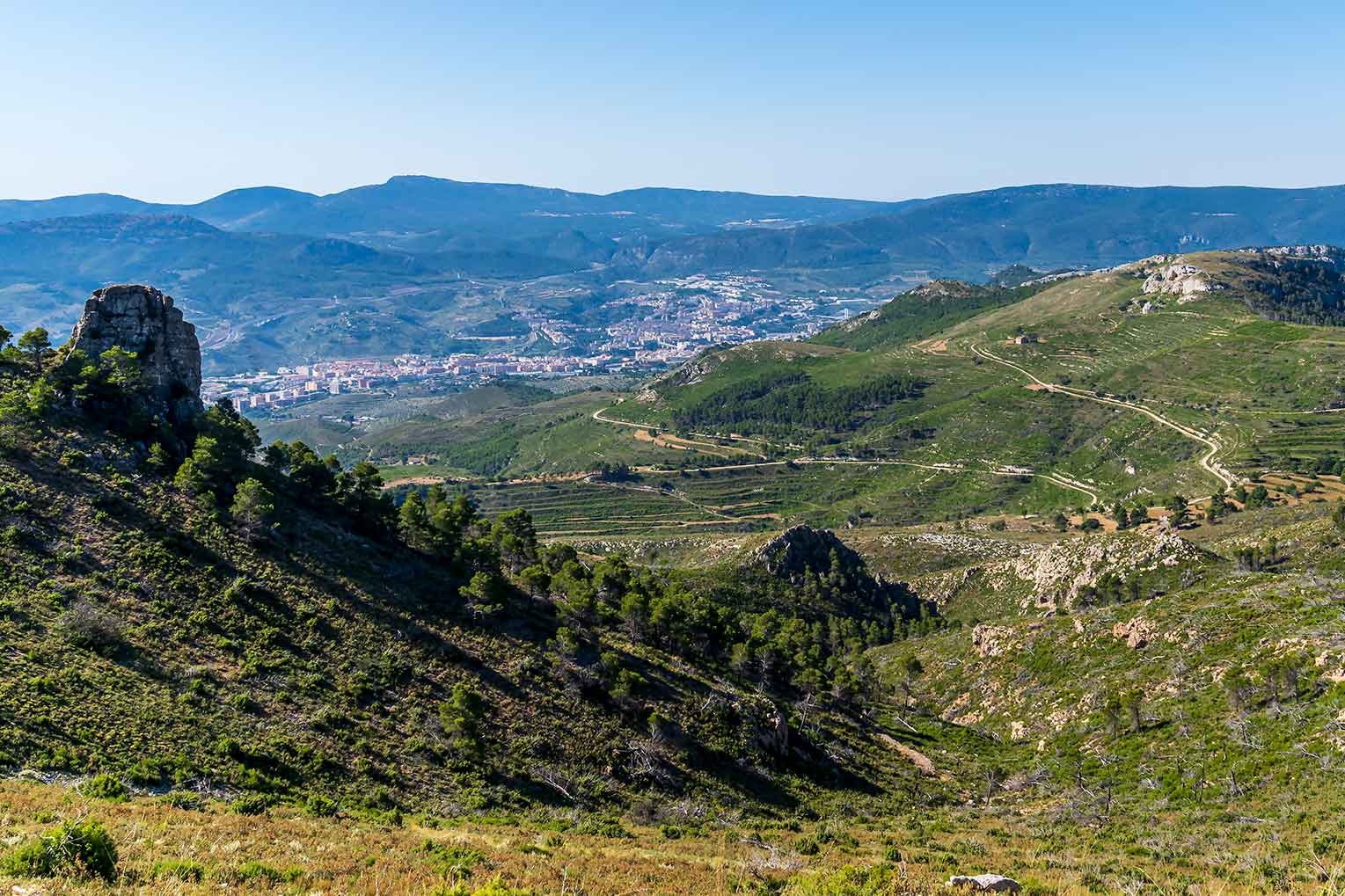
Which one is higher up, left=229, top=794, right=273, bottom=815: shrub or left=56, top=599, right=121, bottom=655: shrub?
left=56, top=599, right=121, bottom=655: shrub

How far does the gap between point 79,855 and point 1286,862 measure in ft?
138

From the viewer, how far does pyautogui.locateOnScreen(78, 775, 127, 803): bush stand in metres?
32.2

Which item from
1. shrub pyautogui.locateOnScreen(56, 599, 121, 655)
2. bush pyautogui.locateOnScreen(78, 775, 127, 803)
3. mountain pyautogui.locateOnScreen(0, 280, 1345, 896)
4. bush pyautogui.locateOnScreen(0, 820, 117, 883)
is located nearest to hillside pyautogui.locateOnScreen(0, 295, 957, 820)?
shrub pyautogui.locateOnScreen(56, 599, 121, 655)

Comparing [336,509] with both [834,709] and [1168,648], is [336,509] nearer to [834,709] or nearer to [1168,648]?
[834,709]

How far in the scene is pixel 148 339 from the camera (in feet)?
264

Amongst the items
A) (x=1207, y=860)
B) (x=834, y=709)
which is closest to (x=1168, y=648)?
(x=834, y=709)

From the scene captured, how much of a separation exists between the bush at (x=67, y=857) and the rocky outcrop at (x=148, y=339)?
65.8m

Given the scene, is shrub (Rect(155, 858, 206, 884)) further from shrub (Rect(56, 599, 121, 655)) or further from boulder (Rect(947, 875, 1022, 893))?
shrub (Rect(56, 599, 121, 655))

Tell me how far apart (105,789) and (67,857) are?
50.4 ft

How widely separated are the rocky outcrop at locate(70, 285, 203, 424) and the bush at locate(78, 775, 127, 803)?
5221cm

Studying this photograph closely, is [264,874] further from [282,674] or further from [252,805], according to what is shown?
[282,674]

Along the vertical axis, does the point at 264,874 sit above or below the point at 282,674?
above

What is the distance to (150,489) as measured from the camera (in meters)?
63.2

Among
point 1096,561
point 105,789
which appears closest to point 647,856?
point 105,789
